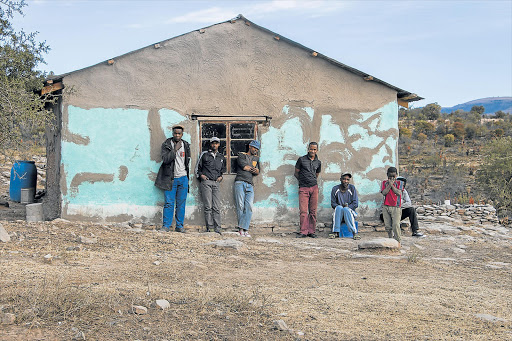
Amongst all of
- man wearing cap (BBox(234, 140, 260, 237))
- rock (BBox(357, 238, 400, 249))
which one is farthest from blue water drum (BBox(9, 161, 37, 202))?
rock (BBox(357, 238, 400, 249))

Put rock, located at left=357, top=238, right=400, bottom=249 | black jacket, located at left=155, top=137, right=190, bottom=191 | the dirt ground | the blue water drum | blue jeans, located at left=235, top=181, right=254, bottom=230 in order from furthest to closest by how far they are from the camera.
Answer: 1. the blue water drum
2. blue jeans, located at left=235, top=181, right=254, bottom=230
3. black jacket, located at left=155, top=137, right=190, bottom=191
4. rock, located at left=357, top=238, right=400, bottom=249
5. the dirt ground

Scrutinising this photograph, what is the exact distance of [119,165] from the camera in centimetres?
1009

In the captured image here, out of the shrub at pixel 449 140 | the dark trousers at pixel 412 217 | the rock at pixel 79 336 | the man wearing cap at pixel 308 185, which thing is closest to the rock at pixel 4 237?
the rock at pixel 79 336

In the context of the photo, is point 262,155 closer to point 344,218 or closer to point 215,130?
point 215,130

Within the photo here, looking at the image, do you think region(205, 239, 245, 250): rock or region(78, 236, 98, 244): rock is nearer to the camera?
region(78, 236, 98, 244): rock

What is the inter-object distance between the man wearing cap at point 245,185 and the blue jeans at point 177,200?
956 millimetres

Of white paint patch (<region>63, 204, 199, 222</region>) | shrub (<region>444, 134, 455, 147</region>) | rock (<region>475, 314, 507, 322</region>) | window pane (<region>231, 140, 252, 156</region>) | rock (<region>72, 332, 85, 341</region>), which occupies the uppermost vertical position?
shrub (<region>444, 134, 455, 147</region>)

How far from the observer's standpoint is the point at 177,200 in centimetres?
1002

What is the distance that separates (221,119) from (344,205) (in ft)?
9.17

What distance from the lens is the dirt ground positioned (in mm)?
4457

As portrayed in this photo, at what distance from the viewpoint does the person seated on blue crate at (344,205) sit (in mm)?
10328

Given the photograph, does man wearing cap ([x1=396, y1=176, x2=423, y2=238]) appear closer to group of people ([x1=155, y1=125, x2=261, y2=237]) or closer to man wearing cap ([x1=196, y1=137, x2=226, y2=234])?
group of people ([x1=155, y1=125, x2=261, y2=237])

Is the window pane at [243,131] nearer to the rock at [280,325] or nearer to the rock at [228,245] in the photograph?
the rock at [228,245]

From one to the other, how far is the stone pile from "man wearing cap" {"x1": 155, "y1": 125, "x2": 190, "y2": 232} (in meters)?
5.65
